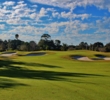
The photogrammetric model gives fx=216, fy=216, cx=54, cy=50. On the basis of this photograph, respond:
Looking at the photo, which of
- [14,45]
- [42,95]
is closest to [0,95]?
[42,95]

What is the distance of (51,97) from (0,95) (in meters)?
1.77

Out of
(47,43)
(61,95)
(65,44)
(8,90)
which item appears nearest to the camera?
(61,95)

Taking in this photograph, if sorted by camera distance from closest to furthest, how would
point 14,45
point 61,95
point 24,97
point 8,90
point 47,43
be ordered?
point 24,97
point 61,95
point 8,90
point 47,43
point 14,45

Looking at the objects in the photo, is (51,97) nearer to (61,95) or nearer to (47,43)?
(61,95)

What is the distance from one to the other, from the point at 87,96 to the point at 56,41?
104044mm

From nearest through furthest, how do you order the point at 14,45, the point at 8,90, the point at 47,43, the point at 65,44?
the point at 8,90 → the point at 65,44 → the point at 47,43 → the point at 14,45

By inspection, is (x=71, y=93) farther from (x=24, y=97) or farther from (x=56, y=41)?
(x=56, y=41)

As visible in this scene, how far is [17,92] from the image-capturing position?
7.96 m

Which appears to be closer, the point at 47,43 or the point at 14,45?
the point at 47,43

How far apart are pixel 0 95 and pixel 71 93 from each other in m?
2.58

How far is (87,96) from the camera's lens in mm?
7695

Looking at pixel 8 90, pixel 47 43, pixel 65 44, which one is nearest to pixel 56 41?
pixel 47 43

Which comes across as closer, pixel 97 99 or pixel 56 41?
pixel 97 99

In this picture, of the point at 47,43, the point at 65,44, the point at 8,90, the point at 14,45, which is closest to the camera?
the point at 8,90
